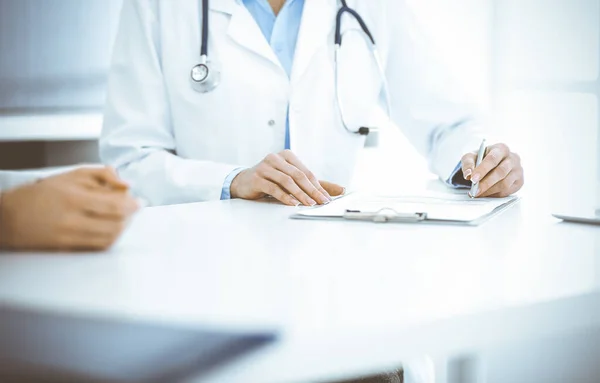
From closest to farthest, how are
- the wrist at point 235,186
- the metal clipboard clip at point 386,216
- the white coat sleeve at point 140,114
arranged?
1. the metal clipboard clip at point 386,216
2. the wrist at point 235,186
3. the white coat sleeve at point 140,114

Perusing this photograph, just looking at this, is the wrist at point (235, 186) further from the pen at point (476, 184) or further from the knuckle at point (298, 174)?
the pen at point (476, 184)

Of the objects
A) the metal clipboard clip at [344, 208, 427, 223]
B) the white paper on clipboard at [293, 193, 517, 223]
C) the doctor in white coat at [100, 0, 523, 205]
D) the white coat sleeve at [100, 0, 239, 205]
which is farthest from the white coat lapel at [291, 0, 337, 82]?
the metal clipboard clip at [344, 208, 427, 223]

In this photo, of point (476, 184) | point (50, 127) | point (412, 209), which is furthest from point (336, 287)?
point (50, 127)

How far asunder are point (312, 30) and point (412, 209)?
0.64m

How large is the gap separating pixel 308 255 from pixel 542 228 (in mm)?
309

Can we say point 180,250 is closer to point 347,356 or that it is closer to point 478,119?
point 347,356

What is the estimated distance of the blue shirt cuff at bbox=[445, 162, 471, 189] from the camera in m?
1.02

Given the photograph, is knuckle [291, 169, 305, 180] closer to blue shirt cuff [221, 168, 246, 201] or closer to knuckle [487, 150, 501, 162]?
blue shirt cuff [221, 168, 246, 201]

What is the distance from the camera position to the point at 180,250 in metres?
0.53

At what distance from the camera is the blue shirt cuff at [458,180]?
1019mm

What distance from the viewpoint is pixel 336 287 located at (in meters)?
0.41

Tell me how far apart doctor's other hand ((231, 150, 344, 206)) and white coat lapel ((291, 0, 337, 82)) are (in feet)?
1.28

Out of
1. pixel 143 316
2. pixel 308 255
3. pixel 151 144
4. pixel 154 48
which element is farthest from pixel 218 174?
pixel 143 316

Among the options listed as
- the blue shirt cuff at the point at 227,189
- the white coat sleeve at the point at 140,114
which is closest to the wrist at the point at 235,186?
the blue shirt cuff at the point at 227,189
